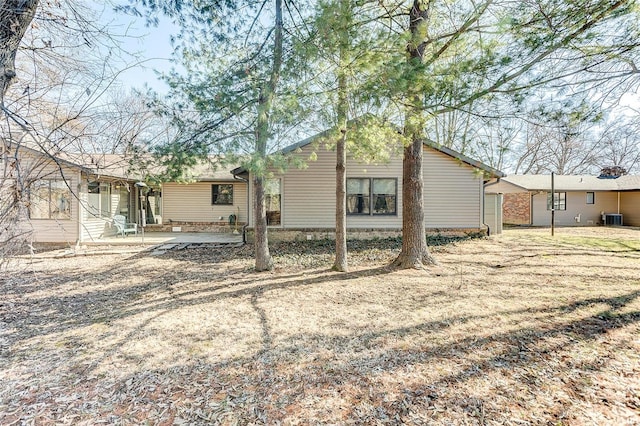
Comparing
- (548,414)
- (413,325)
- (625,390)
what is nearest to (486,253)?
(413,325)

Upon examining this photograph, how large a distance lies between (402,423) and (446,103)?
16.3 ft

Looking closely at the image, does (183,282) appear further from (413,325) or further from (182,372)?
(413,325)

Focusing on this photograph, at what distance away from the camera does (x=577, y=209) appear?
1928 centimetres

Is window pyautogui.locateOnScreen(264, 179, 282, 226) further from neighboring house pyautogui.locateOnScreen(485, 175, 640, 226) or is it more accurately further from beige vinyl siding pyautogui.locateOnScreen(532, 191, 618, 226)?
beige vinyl siding pyautogui.locateOnScreen(532, 191, 618, 226)

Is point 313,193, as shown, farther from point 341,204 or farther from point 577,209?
point 577,209

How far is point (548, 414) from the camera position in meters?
2.45

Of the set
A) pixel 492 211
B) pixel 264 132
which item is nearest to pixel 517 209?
pixel 492 211

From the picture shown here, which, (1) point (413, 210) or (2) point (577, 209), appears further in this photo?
(2) point (577, 209)

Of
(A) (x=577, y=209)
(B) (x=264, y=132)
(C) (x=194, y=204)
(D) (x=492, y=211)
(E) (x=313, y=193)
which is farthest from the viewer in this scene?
(A) (x=577, y=209)

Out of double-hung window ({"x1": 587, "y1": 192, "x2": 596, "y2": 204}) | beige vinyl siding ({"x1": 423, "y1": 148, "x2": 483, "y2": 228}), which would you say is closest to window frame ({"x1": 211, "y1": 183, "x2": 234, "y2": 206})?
beige vinyl siding ({"x1": 423, "y1": 148, "x2": 483, "y2": 228})

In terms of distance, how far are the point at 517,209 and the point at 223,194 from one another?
1835cm

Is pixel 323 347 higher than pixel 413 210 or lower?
lower

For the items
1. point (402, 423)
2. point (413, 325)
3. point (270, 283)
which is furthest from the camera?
point (270, 283)

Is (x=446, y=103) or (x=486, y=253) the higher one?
(x=446, y=103)
